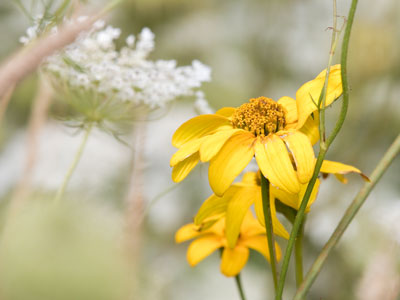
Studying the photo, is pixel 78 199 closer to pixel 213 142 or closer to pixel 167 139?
pixel 213 142

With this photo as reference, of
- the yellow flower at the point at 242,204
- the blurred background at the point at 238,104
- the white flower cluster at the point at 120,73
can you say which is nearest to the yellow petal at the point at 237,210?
the yellow flower at the point at 242,204

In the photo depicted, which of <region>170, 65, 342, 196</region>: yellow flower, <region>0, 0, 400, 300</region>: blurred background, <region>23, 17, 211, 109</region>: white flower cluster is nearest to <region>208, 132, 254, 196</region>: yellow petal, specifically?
<region>170, 65, 342, 196</region>: yellow flower

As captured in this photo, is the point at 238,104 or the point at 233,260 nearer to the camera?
the point at 233,260

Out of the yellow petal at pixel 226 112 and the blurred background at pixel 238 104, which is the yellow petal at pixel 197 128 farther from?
the blurred background at pixel 238 104

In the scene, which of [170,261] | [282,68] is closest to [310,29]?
[282,68]

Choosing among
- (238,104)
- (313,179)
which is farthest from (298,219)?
(238,104)

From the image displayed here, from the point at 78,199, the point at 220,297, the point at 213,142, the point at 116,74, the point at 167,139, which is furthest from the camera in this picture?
the point at 167,139

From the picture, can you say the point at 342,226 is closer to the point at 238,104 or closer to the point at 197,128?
the point at 197,128
